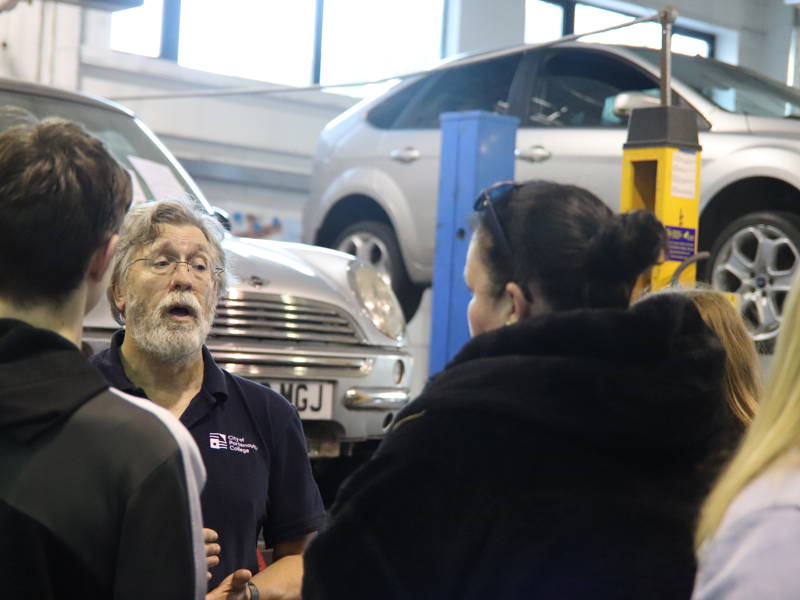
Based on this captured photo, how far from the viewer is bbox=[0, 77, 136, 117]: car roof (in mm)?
4646

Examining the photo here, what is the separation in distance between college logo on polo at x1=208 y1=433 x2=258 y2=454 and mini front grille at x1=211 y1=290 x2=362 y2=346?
1838 millimetres

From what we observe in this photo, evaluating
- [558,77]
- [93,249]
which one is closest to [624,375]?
[93,249]

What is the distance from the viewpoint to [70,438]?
135 centimetres

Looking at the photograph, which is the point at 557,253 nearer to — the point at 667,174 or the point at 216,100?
the point at 667,174

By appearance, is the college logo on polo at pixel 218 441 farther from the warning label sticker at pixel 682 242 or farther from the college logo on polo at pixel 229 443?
the warning label sticker at pixel 682 242

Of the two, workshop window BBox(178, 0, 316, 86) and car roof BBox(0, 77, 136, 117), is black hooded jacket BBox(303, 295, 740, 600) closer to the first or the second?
car roof BBox(0, 77, 136, 117)

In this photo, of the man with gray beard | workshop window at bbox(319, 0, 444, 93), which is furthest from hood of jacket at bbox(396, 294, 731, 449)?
workshop window at bbox(319, 0, 444, 93)

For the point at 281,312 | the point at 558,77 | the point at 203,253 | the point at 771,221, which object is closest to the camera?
the point at 203,253

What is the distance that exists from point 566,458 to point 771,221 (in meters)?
4.59

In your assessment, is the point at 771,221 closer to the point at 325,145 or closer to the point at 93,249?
the point at 325,145

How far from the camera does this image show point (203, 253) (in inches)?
106

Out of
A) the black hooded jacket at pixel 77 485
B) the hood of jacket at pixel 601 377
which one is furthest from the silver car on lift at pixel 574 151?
the black hooded jacket at pixel 77 485

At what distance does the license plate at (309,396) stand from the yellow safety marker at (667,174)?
61.0 inches

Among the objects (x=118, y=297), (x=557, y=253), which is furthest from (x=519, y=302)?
(x=118, y=297)
